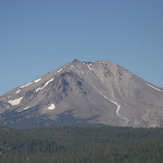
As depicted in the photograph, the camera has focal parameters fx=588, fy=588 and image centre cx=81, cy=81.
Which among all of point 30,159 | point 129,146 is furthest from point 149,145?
point 30,159

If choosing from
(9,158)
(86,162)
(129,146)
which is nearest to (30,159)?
(9,158)

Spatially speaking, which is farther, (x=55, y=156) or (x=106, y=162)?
(x=55, y=156)

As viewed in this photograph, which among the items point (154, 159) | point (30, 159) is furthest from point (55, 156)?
point (154, 159)

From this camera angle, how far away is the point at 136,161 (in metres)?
175

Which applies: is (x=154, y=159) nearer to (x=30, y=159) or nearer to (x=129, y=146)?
(x=129, y=146)

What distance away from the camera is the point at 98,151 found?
195 metres

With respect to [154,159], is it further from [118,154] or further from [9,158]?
[9,158]

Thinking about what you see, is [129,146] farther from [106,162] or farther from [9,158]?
[9,158]

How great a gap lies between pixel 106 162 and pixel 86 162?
7001 mm

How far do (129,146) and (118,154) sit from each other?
9608mm

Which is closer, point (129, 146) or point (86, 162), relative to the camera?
point (86, 162)

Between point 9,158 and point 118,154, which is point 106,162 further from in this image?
point 9,158

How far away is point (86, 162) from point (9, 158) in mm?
25259

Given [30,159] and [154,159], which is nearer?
[154,159]
